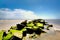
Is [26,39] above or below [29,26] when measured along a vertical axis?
below

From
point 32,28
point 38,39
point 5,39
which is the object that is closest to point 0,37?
point 5,39

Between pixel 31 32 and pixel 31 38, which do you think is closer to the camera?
pixel 31 38

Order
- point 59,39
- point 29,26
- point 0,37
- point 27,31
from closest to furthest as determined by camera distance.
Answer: point 0,37 → point 59,39 → point 27,31 → point 29,26

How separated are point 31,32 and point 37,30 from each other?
0.34 metres

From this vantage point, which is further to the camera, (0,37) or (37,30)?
(37,30)

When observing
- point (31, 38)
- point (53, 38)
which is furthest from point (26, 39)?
point (53, 38)

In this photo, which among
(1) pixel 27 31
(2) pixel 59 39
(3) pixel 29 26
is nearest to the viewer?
(2) pixel 59 39

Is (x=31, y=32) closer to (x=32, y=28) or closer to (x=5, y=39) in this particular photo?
(x=32, y=28)

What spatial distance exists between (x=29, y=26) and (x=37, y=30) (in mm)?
407

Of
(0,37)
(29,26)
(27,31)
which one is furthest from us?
(29,26)

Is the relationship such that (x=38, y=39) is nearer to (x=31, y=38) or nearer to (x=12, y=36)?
(x=31, y=38)

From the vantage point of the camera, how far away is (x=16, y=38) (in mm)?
3316

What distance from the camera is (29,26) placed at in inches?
182

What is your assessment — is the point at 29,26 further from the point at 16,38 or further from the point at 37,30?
the point at 16,38
